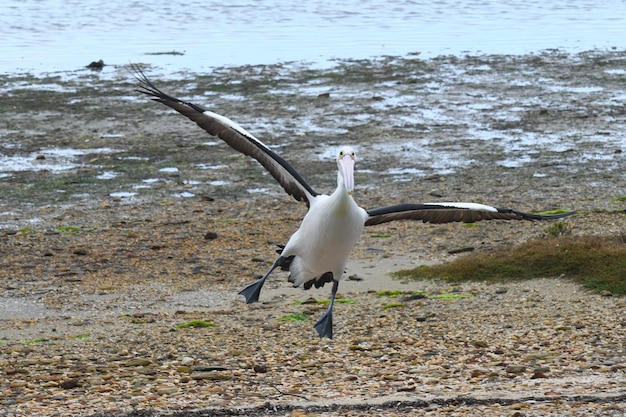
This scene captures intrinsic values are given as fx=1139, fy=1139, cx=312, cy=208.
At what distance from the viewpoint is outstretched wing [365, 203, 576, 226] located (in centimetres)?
941

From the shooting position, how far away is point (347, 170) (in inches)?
328

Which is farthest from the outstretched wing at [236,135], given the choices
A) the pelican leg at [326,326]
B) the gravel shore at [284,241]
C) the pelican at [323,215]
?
the gravel shore at [284,241]

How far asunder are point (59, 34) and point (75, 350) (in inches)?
997

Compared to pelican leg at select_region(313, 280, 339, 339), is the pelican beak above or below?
above

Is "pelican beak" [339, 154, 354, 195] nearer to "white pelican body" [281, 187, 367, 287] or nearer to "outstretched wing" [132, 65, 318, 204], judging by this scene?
"white pelican body" [281, 187, 367, 287]

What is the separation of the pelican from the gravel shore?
57 cm

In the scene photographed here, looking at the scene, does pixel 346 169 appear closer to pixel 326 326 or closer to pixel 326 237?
pixel 326 237

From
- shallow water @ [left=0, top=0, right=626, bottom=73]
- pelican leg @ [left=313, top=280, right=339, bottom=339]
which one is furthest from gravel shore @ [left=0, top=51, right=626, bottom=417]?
shallow water @ [left=0, top=0, right=626, bottom=73]

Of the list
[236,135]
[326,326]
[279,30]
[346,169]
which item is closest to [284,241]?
[236,135]

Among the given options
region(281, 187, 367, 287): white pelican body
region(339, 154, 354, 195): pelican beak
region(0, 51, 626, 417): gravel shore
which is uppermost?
region(339, 154, 354, 195): pelican beak

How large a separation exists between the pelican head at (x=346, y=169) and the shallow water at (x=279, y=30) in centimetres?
1738

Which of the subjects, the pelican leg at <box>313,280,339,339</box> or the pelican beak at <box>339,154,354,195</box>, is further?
the pelican leg at <box>313,280,339,339</box>

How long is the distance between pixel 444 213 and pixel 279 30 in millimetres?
24329

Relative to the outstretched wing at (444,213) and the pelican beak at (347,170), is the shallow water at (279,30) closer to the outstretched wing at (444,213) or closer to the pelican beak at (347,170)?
the outstretched wing at (444,213)
